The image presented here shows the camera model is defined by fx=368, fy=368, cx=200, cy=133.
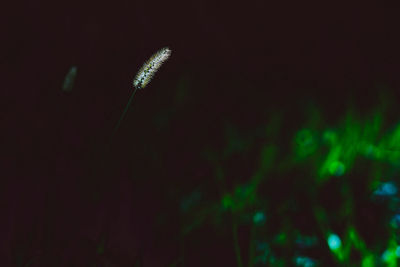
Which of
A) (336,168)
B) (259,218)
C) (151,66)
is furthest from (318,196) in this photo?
(151,66)

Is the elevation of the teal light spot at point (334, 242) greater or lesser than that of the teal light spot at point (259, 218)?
lesser

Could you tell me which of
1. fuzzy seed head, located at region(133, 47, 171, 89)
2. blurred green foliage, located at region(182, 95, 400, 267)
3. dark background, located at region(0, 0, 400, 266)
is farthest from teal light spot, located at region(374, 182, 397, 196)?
fuzzy seed head, located at region(133, 47, 171, 89)

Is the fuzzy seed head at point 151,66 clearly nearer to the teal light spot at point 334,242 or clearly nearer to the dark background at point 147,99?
the dark background at point 147,99

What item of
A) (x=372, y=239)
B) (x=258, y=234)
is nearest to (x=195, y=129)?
(x=258, y=234)

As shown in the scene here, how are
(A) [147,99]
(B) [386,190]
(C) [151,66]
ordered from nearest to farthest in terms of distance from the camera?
1. (C) [151,66]
2. (B) [386,190]
3. (A) [147,99]

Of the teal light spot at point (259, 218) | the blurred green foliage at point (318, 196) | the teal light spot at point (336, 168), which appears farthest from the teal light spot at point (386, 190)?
the teal light spot at point (259, 218)

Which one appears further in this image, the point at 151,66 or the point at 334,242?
the point at 334,242

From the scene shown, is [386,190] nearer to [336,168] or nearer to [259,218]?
A: [336,168]
